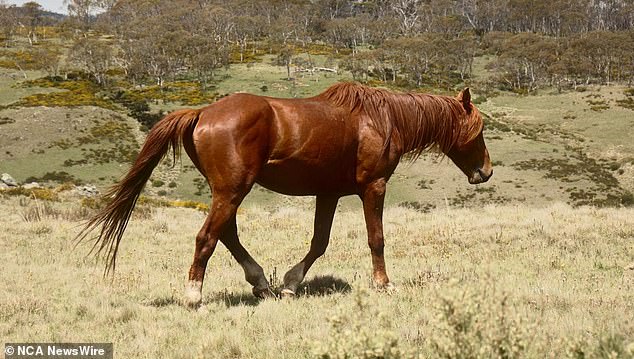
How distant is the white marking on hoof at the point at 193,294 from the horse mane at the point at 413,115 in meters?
2.88

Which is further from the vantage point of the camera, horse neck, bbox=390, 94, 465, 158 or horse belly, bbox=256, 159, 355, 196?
horse neck, bbox=390, 94, 465, 158

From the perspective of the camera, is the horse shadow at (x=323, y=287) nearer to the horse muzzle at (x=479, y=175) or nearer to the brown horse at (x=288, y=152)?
the brown horse at (x=288, y=152)

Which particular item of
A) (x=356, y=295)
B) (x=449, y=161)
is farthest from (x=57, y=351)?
(x=449, y=161)

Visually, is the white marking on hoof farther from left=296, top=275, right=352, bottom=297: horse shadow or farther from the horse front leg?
the horse front leg

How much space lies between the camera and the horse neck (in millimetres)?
7652

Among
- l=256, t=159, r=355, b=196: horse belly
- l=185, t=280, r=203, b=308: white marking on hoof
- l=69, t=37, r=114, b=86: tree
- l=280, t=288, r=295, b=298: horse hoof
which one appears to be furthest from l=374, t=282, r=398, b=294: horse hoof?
l=69, t=37, r=114, b=86: tree

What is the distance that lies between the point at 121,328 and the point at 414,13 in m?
171

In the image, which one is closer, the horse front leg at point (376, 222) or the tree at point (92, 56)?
the horse front leg at point (376, 222)

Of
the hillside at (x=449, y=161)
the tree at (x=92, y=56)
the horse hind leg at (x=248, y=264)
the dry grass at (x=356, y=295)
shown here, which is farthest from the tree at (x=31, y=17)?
the horse hind leg at (x=248, y=264)

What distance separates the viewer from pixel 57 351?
4.90 m

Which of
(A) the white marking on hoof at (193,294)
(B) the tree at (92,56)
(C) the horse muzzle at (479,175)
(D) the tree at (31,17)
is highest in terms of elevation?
(D) the tree at (31,17)

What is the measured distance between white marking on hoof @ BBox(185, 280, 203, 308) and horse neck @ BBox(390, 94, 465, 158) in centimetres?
317

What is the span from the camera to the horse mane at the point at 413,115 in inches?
292

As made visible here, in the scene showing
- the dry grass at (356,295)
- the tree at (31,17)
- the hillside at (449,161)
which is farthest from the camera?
the tree at (31,17)
